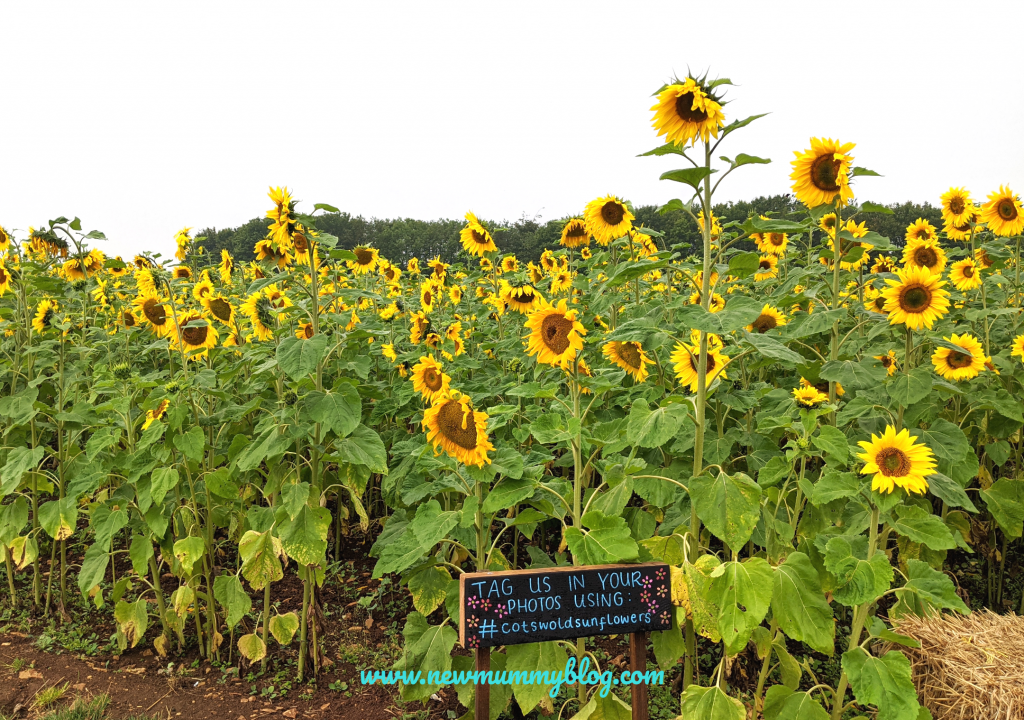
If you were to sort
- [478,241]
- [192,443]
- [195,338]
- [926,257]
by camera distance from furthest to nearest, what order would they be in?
[478,241], [926,257], [195,338], [192,443]

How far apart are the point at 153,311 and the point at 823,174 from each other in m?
3.94

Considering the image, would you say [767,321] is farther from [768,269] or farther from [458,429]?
[768,269]

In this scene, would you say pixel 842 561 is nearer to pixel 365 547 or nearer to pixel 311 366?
pixel 311 366

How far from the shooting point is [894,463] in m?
2.22

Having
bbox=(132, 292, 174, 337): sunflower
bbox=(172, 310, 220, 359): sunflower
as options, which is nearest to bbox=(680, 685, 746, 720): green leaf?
bbox=(172, 310, 220, 359): sunflower

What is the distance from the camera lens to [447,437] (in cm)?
252

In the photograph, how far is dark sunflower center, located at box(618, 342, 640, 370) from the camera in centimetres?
336

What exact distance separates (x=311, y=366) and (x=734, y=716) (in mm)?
2056

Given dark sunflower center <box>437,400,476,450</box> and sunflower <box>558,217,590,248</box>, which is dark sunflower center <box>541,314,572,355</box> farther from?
→ sunflower <box>558,217,590,248</box>

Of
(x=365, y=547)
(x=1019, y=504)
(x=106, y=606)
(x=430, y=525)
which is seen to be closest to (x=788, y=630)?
(x=430, y=525)

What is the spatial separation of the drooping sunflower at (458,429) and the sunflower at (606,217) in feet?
7.65

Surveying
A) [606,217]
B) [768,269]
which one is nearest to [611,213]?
[606,217]

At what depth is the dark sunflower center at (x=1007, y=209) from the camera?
4629 mm
